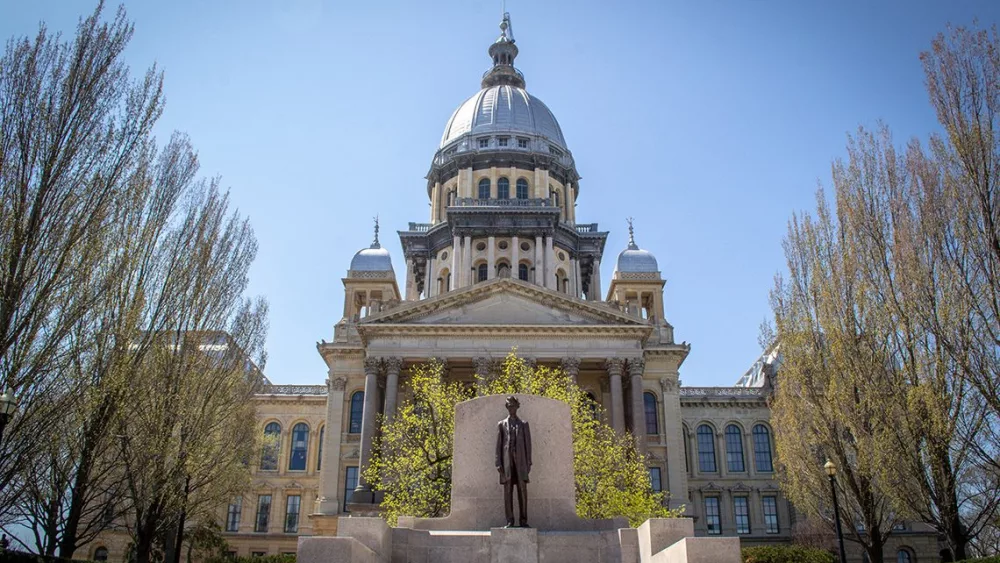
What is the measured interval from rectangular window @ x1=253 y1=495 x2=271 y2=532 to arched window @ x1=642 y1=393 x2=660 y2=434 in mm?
24891

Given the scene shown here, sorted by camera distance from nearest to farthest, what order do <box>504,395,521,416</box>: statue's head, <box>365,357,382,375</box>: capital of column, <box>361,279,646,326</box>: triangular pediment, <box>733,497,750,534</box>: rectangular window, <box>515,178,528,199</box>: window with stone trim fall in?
<box>504,395,521,416</box>: statue's head → <box>365,357,382,375</box>: capital of column → <box>361,279,646,326</box>: triangular pediment → <box>733,497,750,534</box>: rectangular window → <box>515,178,528,199</box>: window with stone trim

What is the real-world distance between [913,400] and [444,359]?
26.1 meters

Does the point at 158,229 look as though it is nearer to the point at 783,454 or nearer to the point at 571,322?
the point at 783,454

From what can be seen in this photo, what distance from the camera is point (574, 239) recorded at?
63031mm

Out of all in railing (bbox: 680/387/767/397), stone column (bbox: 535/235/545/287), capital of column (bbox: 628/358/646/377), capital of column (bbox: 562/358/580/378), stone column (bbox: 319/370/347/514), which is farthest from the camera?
stone column (bbox: 535/235/545/287)

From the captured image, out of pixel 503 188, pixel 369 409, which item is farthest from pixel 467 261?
pixel 369 409

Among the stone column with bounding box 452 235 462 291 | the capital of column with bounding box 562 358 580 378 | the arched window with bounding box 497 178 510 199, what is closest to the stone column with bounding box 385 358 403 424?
the capital of column with bounding box 562 358 580 378

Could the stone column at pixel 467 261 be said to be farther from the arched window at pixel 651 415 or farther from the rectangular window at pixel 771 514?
the rectangular window at pixel 771 514

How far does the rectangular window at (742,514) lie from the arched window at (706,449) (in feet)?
8.18

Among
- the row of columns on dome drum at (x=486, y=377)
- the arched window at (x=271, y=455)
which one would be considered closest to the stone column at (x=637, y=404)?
the row of columns on dome drum at (x=486, y=377)

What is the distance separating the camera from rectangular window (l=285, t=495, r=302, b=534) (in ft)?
169

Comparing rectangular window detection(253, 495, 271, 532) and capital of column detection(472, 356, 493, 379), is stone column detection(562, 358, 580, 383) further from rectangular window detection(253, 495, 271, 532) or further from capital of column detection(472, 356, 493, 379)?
rectangular window detection(253, 495, 271, 532)

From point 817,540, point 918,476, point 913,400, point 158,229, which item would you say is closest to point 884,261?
point 913,400

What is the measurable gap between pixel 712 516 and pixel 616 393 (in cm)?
1567
